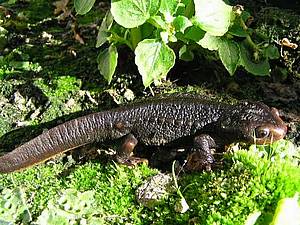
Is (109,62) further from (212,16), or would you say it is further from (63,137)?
(212,16)

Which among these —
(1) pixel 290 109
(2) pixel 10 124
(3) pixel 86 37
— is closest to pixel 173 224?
(1) pixel 290 109

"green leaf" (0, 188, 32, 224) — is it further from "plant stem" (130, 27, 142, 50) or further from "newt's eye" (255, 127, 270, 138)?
"newt's eye" (255, 127, 270, 138)

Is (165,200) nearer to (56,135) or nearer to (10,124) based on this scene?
(56,135)

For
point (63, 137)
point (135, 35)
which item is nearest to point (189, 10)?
point (135, 35)

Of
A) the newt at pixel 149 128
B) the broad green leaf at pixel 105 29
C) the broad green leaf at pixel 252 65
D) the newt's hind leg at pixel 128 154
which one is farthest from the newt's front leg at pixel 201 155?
the broad green leaf at pixel 105 29

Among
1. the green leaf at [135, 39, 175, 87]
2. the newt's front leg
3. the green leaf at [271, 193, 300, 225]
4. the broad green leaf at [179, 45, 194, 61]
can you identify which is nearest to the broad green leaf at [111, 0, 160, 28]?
the green leaf at [135, 39, 175, 87]
